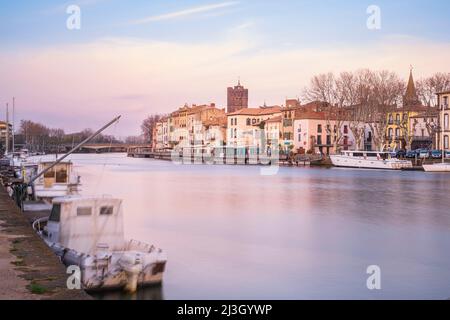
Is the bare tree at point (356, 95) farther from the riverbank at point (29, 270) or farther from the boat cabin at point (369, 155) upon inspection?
the riverbank at point (29, 270)

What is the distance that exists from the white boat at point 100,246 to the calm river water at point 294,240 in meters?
0.61

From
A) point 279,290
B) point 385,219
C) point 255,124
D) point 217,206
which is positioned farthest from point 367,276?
point 255,124

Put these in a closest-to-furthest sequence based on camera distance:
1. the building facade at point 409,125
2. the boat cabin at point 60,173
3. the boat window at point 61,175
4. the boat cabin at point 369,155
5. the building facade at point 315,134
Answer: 1. the boat cabin at point 60,173
2. the boat window at point 61,175
3. the boat cabin at point 369,155
4. the building facade at point 409,125
5. the building facade at point 315,134

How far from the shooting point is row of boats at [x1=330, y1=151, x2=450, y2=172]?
87.1m

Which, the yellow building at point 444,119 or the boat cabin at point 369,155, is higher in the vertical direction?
the yellow building at point 444,119

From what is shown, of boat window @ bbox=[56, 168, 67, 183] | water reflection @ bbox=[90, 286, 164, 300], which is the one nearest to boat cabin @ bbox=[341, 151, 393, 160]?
boat window @ bbox=[56, 168, 67, 183]

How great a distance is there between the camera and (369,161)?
90.9 metres

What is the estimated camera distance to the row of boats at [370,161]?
87.1 m

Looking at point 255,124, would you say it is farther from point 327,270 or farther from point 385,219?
point 327,270

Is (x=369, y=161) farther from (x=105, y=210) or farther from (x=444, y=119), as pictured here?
(x=105, y=210)

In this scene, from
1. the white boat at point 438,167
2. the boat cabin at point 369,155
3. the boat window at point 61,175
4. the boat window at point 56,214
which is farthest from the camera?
the boat cabin at point 369,155

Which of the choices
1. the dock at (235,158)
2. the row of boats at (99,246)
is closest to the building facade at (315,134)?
the dock at (235,158)

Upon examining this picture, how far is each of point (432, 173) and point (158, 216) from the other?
51919mm

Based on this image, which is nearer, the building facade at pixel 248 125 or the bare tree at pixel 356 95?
the bare tree at pixel 356 95
